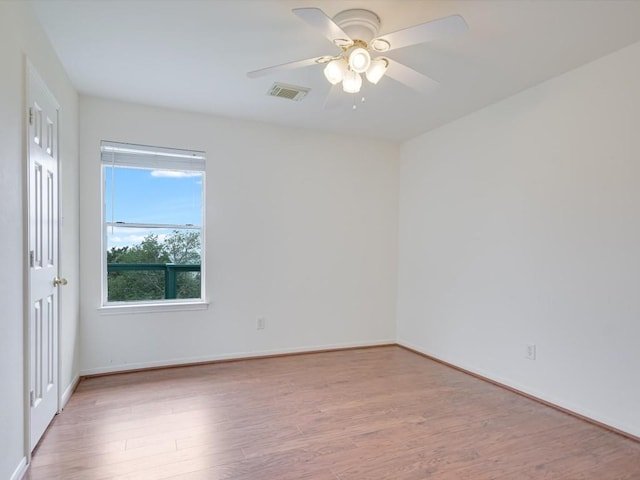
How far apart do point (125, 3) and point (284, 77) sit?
116 centimetres

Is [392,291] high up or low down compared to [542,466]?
up

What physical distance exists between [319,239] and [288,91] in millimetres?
1707

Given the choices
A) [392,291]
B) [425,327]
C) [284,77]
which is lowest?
[425,327]

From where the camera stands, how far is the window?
11.5ft

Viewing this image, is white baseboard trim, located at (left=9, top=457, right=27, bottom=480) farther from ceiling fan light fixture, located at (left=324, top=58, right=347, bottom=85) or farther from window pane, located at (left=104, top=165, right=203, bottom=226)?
ceiling fan light fixture, located at (left=324, top=58, right=347, bottom=85)

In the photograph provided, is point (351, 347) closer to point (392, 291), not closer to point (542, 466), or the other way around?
point (392, 291)

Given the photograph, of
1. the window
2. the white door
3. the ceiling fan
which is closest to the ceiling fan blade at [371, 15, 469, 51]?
the ceiling fan

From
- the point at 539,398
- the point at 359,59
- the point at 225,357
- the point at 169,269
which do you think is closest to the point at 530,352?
the point at 539,398

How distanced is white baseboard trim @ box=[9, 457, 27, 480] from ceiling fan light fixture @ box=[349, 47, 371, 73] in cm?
266

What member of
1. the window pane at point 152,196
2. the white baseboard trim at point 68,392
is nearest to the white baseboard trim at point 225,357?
the white baseboard trim at point 68,392

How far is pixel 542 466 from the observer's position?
6.76 ft

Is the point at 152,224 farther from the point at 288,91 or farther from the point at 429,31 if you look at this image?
the point at 429,31

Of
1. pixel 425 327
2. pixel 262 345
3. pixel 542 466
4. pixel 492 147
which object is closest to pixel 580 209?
pixel 492 147

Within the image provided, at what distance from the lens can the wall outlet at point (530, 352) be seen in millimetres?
3004
